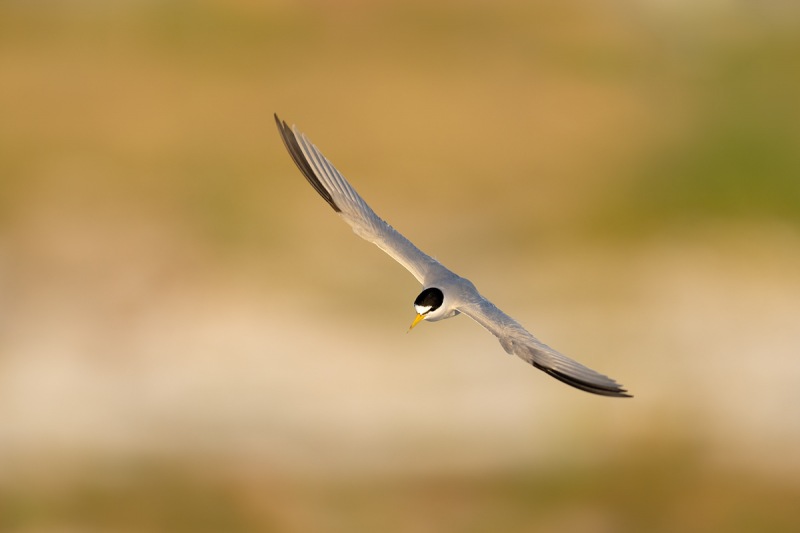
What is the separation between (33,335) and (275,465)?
4.81 metres

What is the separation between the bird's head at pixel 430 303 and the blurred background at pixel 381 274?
27.1ft

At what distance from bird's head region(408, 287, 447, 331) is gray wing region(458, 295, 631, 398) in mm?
364

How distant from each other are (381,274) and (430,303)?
33.9 feet

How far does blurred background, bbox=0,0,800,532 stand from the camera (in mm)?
20391

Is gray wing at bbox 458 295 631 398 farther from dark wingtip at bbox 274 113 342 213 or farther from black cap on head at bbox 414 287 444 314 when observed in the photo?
dark wingtip at bbox 274 113 342 213

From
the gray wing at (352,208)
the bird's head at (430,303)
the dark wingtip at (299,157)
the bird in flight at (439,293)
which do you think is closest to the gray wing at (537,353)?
the bird in flight at (439,293)

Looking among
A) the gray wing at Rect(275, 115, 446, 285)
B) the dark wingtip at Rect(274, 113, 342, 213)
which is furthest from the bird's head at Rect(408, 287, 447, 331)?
the dark wingtip at Rect(274, 113, 342, 213)

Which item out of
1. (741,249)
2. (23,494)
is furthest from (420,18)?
(23,494)

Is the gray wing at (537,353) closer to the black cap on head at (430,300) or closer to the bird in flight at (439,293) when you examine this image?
the bird in flight at (439,293)

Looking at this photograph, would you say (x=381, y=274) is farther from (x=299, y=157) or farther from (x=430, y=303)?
(x=430, y=303)

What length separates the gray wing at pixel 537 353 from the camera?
35.3 feet

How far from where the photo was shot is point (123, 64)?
2584 cm

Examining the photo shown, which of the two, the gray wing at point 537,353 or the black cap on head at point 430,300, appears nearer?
the gray wing at point 537,353

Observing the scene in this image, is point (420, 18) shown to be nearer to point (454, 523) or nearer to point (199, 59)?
point (199, 59)
